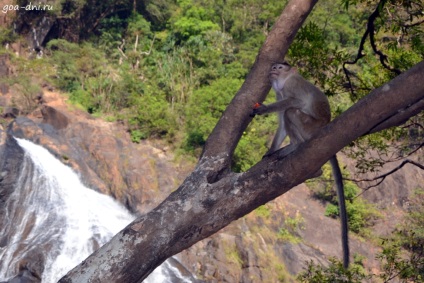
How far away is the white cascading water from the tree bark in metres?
9.45

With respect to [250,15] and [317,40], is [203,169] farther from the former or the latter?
[250,15]

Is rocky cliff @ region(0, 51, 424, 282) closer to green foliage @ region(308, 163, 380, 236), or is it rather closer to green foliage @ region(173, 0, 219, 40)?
green foliage @ region(308, 163, 380, 236)

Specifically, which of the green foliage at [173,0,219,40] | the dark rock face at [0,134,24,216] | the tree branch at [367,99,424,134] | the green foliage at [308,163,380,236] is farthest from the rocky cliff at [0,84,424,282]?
the tree branch at [367,99,424,134]

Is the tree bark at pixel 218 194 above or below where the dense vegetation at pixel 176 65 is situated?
below

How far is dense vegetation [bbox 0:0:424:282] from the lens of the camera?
17.9m

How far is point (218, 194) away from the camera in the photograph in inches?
126

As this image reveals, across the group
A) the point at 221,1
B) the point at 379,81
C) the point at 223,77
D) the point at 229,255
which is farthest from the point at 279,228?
the point at 221,1

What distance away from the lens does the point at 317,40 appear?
5.74 metres

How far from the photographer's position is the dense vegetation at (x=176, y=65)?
17.9m

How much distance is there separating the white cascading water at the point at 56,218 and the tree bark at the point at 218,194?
9.45 meters

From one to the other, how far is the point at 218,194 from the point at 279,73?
152cm

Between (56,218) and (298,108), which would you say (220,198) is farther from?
(56,218)

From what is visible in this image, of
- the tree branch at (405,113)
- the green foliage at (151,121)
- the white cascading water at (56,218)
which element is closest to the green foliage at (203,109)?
the green foliage at (151,121)

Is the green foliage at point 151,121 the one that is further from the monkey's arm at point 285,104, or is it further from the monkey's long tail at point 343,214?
the monkey's long tail at point 343,214
